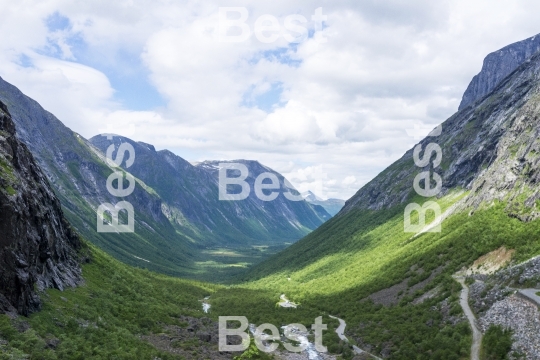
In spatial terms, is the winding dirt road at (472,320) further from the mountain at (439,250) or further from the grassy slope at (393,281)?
the grassy slope at (393,281)

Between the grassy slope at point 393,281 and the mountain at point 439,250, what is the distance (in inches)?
10.6

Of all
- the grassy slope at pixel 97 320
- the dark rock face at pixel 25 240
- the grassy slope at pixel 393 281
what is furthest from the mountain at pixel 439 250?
the dark rock face at pixel 25 240

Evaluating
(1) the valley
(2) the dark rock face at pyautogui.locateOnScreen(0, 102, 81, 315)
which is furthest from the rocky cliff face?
(2) the dark rock face at pyautogui.locateOnScreen(0, 102, 81, 315)

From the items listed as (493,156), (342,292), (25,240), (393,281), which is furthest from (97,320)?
(493,156)

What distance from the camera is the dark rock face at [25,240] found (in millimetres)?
37750

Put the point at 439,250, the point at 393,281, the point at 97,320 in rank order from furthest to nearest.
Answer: the point at 393,281, the point at 439,250, the point at 97,320

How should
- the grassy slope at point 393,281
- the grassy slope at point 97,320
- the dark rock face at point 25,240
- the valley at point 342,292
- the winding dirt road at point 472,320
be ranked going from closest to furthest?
the grassy slope at point 97,320
the dark rock face at point 25,240
the valley at point 342,292
the winding dirt road at point 472,320
the grassy slope at point 393,281

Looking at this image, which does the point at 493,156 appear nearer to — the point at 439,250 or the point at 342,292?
the point at 439,250

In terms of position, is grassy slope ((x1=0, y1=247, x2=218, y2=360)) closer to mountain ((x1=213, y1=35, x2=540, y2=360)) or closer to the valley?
the valley

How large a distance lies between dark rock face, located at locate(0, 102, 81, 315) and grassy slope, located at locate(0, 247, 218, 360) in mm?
2376

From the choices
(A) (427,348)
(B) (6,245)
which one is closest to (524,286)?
(A) (427,348)

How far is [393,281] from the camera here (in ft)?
259

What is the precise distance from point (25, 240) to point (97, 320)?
1314 cm

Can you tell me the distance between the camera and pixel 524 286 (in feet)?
148
